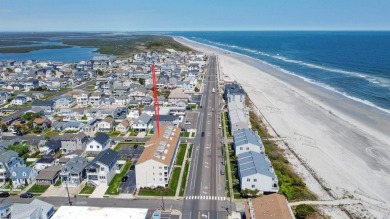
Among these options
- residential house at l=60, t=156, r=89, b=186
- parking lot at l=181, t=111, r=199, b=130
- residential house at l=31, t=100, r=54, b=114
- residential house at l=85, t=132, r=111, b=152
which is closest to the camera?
residential house at l=60, t=156, r=89, b=186

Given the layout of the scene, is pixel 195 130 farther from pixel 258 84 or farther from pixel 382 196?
pixel 258 84

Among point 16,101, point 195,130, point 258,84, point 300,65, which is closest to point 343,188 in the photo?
point 195,130

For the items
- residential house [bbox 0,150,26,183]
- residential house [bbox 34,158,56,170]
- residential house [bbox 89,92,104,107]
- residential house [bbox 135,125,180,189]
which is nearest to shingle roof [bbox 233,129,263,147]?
residential house [bbox 135,125,180,189]

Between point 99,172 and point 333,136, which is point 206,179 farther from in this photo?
point 333,136

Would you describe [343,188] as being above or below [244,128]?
below

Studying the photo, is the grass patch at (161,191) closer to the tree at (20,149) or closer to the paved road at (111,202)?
the paved road at (111,202)

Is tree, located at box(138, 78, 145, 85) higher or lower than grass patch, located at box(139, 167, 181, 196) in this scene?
higher

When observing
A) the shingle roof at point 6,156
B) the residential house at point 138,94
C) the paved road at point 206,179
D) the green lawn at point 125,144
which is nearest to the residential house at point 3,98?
the residential house at point 138,94

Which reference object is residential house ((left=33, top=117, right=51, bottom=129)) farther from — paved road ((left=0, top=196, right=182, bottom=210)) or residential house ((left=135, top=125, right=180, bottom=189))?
residential house ((left=135, top=125, right=180, bottom=189))
